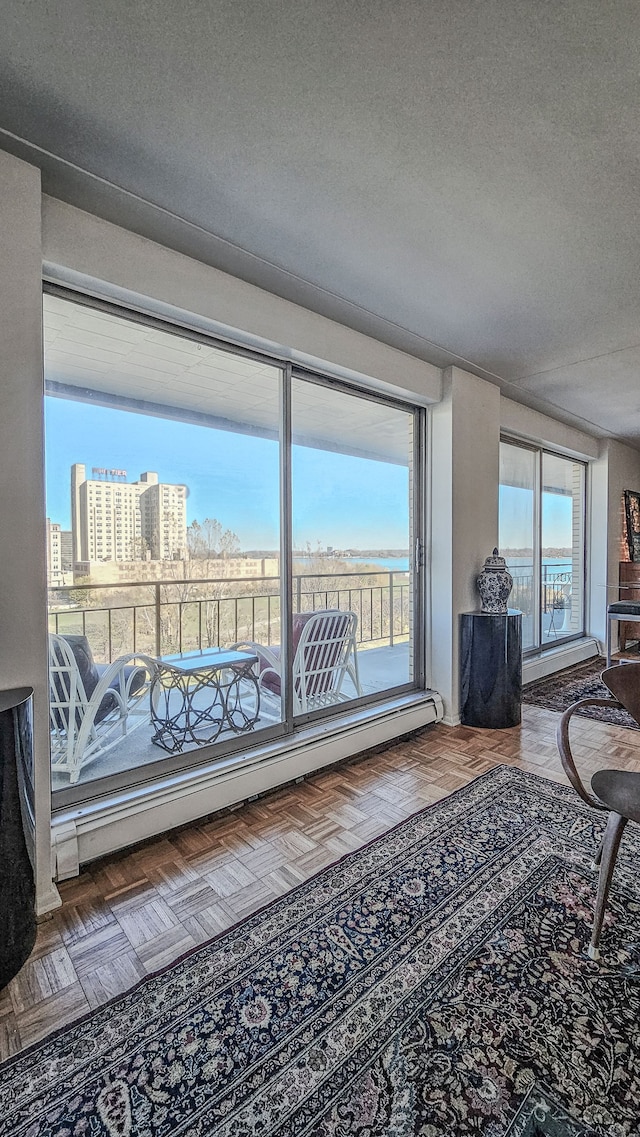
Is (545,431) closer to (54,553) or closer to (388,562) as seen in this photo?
(388,562)

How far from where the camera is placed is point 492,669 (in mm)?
3539

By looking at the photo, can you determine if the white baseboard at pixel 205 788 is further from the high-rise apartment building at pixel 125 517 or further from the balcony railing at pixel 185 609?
the high-rise apartment building at pixel 125 517

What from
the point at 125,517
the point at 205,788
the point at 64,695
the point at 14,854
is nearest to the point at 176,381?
the point at 125,517

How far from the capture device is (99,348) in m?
Result: 2.38

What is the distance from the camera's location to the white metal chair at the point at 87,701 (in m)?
2.24

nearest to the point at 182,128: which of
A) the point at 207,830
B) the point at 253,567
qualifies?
the point at 253,567

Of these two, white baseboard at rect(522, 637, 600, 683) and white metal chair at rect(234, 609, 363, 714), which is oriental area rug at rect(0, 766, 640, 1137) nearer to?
white metal chair at rect(234, 609, 363, 714)

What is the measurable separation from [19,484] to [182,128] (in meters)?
1.28

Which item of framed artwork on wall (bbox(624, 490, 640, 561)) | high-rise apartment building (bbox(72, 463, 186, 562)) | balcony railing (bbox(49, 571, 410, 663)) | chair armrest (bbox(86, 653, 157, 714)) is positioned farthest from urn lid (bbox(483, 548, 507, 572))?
framed artwork on wall (bbox(624, 490, 640, 561))

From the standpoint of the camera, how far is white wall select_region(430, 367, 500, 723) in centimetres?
362

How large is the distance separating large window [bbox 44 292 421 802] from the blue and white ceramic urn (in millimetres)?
953

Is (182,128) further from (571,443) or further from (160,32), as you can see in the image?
(571,443)

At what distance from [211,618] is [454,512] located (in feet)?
6.35

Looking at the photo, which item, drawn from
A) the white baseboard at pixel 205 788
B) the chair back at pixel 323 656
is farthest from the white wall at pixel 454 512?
the chair back at pixel 323 656
